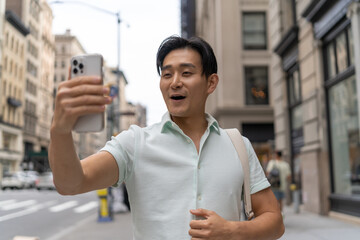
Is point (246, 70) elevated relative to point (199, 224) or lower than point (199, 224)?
elevated

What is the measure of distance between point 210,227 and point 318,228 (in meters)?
8.46

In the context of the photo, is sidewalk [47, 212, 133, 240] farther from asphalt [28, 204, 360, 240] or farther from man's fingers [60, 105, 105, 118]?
man's fingers [60, 105, 105, 118]

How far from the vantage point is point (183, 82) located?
1.80m

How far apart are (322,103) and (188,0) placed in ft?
151

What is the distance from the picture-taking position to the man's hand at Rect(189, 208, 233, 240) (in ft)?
5.11

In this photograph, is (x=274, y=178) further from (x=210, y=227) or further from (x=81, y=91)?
(x=81, y=91)

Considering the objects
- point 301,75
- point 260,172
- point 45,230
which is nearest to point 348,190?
point 301,75

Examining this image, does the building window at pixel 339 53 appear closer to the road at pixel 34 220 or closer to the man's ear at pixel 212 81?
the road at pixel 34 220

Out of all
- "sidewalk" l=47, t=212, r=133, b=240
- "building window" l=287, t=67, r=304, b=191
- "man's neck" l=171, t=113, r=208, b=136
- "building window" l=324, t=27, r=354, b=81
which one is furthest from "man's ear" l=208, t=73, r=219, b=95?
"building window" l=287, t=67, r=304, b=191

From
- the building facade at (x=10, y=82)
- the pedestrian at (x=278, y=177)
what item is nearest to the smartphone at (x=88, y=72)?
the building facade at (x=10, y=82)

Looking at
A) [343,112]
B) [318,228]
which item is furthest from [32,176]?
[343,112]

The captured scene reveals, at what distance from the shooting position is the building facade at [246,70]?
79.0ft

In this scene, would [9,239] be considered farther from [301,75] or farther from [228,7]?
[228,7]

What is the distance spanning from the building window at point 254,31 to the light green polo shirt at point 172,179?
78.8 ft
